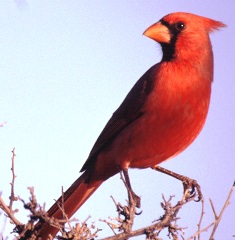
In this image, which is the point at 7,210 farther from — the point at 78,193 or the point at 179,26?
the point at 179,26

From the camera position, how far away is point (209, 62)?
3.78 m

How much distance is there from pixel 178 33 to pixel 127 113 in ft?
2.61

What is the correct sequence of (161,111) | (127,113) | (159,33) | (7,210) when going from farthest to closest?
(159,33) → (127,113) → (161,111) → (7,210)

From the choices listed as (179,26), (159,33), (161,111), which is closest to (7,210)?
(161,111)

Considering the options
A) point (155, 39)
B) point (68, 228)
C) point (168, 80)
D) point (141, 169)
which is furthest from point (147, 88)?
point (68, 228)

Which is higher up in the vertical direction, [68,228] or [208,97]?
[208,97]

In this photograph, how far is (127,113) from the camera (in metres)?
3.74

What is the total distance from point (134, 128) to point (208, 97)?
2.06ft

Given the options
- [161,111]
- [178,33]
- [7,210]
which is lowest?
[7,210]

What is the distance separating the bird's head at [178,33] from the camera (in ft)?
12.4

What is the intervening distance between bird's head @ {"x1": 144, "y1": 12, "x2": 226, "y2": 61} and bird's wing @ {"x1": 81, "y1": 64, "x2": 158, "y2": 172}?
22cm

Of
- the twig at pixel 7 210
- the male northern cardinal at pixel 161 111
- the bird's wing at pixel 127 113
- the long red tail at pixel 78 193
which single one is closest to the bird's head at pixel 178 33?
the male northern cardinal at pixel 161 111

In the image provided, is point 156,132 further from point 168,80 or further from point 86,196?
point 86,196

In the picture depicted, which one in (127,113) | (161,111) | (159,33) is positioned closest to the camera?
(161,111)
